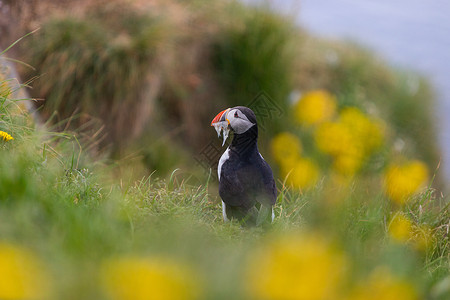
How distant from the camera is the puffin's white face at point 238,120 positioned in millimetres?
1988

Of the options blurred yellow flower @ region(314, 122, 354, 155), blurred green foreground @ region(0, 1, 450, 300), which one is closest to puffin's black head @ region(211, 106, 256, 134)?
blurred green foreground @ region(0, 1, 450, 300)

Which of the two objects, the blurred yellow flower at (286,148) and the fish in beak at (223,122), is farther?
the blurred yellow flower at (286,148)

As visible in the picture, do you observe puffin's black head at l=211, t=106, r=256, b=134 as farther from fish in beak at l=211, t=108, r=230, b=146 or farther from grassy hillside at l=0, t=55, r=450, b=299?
grassy hillside at l=0, t=55, r=450, b=299

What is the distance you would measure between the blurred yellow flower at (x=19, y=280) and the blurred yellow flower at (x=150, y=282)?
0.12 meters

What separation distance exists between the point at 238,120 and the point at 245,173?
0.22 metres

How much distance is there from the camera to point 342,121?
6238mm

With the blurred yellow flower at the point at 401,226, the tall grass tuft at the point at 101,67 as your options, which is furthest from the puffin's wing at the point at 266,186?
the tall grass tuft at the point at 101,67

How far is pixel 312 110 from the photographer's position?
6.50m

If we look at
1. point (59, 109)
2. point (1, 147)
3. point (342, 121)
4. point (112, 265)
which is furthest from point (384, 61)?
point (112, 265)

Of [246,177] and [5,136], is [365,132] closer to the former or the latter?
[246,177]

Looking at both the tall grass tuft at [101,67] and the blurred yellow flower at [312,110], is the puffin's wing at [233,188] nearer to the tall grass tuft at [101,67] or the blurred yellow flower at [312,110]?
the tall grass tuft at [101,67]

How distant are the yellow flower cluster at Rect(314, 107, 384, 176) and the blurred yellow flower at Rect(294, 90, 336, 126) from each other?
10.5 inches

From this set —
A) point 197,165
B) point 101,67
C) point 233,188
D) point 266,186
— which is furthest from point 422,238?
point 101,67

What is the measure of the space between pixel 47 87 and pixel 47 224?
3771 millimetres
